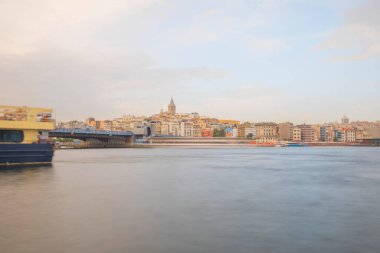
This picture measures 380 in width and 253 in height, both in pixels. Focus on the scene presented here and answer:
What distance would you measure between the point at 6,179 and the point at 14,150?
8635 mm

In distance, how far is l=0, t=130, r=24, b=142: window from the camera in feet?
147

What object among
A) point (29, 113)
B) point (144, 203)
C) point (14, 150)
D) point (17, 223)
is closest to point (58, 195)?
point (144, 203)

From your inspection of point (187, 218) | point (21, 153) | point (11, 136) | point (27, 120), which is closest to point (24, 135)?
point (11, 136)

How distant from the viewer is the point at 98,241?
14.6 metres

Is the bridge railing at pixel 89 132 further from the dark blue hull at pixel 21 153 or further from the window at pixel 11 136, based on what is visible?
the dark blue hull at pixel 21 153

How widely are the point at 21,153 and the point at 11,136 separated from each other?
3852mm

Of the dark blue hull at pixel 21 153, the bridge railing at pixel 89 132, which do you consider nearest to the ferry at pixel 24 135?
the dark blue hull at pixel 21 153

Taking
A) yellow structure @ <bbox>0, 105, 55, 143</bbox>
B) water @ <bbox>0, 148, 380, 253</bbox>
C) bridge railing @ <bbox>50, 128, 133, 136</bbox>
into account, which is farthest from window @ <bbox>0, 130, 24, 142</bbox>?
bridge railing @ <bbox>50, 128, 133, 136</bbox>

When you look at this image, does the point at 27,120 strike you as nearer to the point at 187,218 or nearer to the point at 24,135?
the point at 24,135

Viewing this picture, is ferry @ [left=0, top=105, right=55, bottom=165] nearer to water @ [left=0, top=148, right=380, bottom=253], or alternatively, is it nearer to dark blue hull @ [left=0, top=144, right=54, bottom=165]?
dark blue hull @ [left=0, top=144, right=54, bottom=165]

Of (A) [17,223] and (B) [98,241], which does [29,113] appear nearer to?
(A) [17,223]

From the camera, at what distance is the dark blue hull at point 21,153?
41.7m

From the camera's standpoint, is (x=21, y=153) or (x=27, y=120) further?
(x=27, y=120)

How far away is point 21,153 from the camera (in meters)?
42.4
